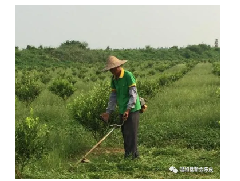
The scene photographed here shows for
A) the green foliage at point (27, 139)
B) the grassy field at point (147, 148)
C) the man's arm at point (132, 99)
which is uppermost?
the man's arm at point (132, 99)

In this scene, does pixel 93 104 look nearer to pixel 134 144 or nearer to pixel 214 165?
pixel 134 144

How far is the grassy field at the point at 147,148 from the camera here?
548cm

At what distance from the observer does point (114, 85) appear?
19.6 ft

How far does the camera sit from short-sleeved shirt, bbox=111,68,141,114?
569 cm

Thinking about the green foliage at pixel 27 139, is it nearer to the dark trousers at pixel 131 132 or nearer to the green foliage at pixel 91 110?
the dark trousers at pixel 131 132

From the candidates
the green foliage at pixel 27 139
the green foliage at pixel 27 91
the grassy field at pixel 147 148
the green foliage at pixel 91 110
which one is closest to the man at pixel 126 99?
the grassy field at pixel 147 148

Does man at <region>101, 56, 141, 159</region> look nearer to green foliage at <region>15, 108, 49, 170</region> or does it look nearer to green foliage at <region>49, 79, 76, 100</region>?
green foliage at <region>15, 108, 49, 170</region>

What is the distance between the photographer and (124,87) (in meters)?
5.75

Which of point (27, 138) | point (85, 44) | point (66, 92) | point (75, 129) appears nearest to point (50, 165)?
point (27, 138)

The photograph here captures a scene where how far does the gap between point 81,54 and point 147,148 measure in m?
45.6

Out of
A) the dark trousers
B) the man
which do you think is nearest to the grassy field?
the dark trousers

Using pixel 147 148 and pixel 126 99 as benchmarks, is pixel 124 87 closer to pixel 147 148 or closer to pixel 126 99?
pixel 126 99

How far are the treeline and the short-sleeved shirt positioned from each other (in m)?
31.9

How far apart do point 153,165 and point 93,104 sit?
2.09 meters
